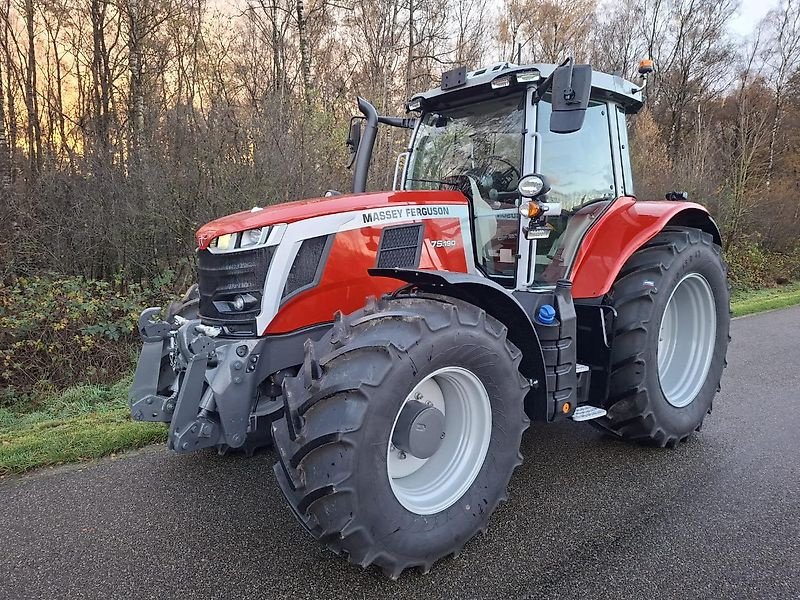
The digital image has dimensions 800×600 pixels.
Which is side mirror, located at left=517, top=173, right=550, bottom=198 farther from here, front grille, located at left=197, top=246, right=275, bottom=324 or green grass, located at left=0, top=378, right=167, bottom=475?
green grass, located at left=0, top=378, right=167, bottom=475

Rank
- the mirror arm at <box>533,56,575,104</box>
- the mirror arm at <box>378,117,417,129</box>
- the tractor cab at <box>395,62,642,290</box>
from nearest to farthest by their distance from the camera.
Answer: the mirror arm at <box>533,56,575,104</box> → the tractor cab at <box>395,62,642,290</box> → the mirror arm at <box>378,117,417,129</box>

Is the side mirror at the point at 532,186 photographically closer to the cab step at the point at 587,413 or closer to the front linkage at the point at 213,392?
the cab step at the point at 587,413

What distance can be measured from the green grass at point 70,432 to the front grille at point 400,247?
7.23 feet

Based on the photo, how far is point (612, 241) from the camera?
11.5 ft

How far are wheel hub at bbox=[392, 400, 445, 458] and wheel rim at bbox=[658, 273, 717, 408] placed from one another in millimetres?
2215

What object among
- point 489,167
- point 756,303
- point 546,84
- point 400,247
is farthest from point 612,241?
point 756,303

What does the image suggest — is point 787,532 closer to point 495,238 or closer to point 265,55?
point 495,238

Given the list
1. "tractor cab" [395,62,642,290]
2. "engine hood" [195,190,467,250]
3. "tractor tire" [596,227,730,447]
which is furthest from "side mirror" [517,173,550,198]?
"tractor tire" [596,227,730,447]

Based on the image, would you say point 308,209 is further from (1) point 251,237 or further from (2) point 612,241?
(2) point 612,241

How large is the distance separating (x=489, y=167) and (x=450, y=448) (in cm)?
173

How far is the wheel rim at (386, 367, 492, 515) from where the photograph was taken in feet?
8.44

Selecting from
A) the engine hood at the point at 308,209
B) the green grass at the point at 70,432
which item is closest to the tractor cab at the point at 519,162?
the engine hood at the point at 308,209

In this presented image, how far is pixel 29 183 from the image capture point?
7391mm

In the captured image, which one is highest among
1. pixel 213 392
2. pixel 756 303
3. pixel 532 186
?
pixel 532 186
